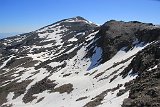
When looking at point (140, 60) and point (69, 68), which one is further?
point (69, 68)

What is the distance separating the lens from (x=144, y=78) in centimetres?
3512

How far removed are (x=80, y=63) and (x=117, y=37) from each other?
14934 mm

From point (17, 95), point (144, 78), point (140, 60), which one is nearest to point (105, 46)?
point (17, 95)

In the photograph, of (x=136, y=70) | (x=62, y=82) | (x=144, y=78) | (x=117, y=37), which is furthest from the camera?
(x=117, y=37)

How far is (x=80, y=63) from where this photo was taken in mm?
88000

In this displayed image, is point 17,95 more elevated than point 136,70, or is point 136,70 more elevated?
point 17,95

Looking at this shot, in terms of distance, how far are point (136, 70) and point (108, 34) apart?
1913 inches

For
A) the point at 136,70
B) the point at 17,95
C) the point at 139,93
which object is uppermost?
the point at 17,95

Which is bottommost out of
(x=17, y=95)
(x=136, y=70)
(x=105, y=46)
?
(x=136, y=70)

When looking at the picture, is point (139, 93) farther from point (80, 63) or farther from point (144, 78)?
point (80, 63)

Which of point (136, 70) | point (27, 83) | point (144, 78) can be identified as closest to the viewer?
point (144, 78)

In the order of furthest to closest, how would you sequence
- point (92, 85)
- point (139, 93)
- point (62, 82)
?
1. point (62, 82)
2. point (92, 85)
3. point (139, 93)

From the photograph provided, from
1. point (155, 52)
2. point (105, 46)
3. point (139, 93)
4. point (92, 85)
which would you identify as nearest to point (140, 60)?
point (155, 52)

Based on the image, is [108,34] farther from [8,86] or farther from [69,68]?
[8,86]
